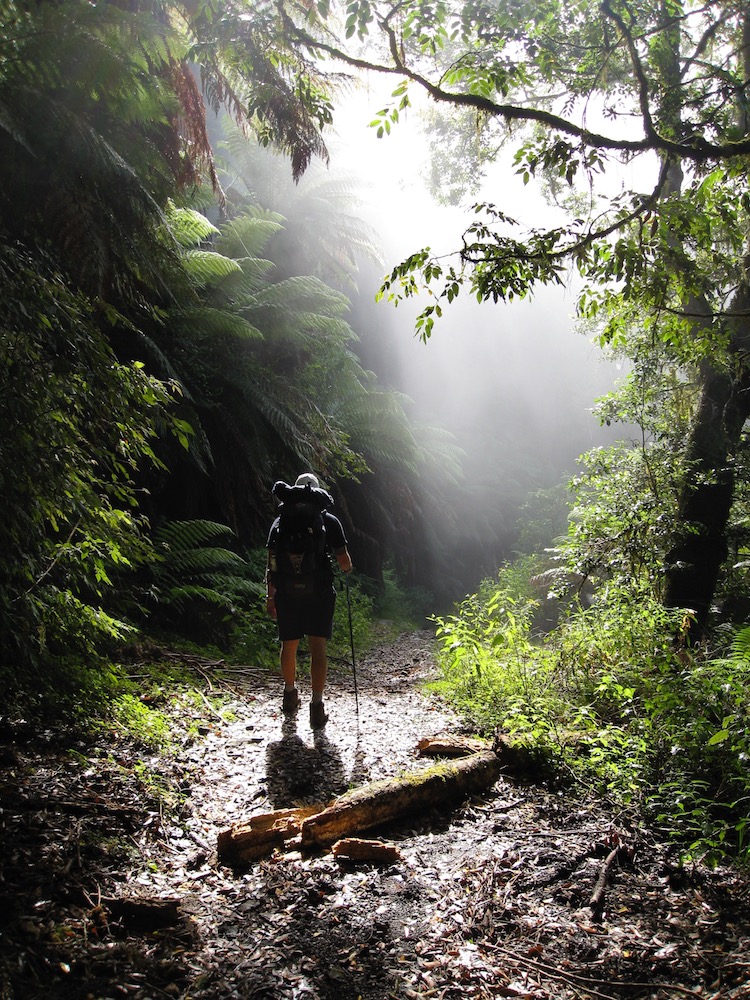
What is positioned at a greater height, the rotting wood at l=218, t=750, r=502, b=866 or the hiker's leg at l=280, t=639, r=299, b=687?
the hiker's leg at l=280, t=639, r=299, b=687

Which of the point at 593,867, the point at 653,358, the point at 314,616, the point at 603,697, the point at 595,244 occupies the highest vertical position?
the point at 653,358

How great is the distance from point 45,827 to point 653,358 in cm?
649

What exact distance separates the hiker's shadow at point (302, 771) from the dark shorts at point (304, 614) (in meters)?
0.63

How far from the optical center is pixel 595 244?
3232 mm

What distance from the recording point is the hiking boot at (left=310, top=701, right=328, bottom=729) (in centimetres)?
401

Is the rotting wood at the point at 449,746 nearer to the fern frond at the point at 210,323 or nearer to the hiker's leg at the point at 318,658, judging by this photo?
the hiker's leg at the point at 318,658

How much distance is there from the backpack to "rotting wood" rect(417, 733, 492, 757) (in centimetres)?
118

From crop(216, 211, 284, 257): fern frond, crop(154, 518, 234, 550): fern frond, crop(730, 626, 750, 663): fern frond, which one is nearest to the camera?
crop(730, 626, 750, 663): fern frond

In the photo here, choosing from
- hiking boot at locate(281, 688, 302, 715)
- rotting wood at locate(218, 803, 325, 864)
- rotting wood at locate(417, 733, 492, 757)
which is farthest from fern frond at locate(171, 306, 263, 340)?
rotting wood at locate(218, 803, 325, 864)

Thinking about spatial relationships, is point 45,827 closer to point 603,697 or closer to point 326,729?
point 326,729

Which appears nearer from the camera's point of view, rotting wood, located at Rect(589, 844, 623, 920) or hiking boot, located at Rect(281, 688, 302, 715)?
rotting wood, located at Rect(589, 844, 623, 920)

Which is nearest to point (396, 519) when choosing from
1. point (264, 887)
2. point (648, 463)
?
point (648, 463)

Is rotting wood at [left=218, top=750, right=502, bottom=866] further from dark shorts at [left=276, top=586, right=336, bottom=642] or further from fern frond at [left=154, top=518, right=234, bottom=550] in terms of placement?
fern frond at [left=154, top=518, right=234, bottom=550]

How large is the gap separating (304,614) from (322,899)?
2.08 m
